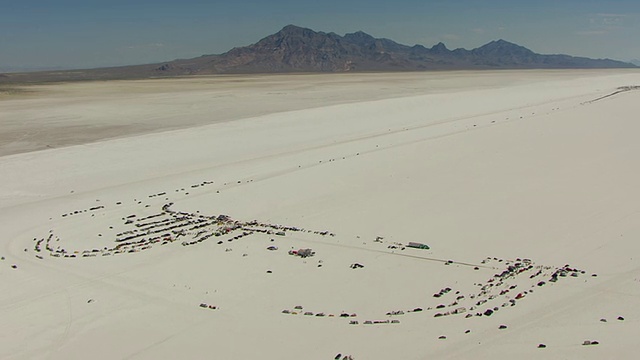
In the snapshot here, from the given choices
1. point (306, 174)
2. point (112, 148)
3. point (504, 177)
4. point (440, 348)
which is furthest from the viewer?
point (112, 148)

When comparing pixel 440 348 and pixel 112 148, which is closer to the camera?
pixel 440 348

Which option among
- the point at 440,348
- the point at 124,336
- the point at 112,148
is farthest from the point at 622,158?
the point at 112,148

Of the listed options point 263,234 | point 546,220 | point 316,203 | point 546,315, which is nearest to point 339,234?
point 263,234

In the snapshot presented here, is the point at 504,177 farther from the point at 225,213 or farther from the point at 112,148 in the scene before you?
the point at 112,148

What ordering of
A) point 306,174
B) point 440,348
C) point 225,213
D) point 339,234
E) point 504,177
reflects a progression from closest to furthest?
point 440,348 → point 339,234 → point 225,213 → point 504,177 → point 306,174

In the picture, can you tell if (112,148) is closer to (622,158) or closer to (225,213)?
(225,213)

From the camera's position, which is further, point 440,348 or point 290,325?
point 290,325
